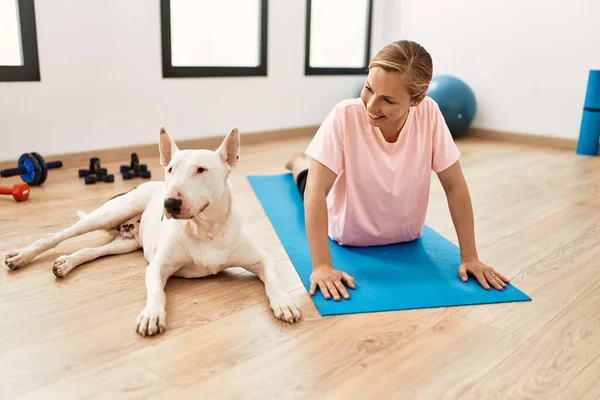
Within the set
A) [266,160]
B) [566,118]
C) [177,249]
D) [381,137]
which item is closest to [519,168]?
[566,118]

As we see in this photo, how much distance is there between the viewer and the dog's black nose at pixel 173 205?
5.01 feet

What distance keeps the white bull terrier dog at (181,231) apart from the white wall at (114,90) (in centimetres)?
173

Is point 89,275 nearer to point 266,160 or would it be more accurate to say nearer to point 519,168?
point 266,160

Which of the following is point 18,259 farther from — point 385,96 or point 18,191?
point 385,96

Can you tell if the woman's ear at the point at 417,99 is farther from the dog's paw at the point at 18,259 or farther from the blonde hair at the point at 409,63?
the dog's paw at the point at 18,259

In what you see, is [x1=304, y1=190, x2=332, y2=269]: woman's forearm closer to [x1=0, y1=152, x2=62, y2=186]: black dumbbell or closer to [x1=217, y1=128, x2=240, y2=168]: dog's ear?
[x1=217, y1=128, x2=240, y2=168]: dog's ear

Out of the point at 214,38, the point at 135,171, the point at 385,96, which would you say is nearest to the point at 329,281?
the point at 385,96

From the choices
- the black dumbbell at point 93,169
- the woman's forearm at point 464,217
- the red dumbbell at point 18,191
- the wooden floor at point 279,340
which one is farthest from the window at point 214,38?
the woman's forearm at point 464,217

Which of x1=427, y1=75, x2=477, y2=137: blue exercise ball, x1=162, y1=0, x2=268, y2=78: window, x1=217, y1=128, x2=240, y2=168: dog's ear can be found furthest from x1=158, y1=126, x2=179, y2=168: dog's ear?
x1=427, y1=75, x2=477, y2=137: blue exercise ball

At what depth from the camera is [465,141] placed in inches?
211

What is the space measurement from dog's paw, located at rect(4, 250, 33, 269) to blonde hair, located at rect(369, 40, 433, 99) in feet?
4.55

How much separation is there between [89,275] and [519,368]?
55.0 inches

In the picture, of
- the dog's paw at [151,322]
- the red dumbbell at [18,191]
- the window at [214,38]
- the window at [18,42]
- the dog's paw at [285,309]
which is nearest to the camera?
the dog's paw at [151,322]

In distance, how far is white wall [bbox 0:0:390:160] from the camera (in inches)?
134
